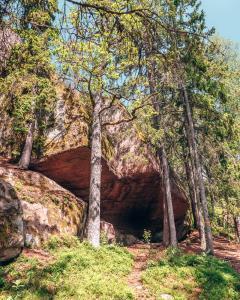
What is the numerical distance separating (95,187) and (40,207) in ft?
8.07

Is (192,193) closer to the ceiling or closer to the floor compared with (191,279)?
closer to the ceiling

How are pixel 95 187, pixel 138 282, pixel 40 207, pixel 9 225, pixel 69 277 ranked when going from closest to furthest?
pixel 69 277, pixel 138 282, pixel 9 225, pixel 40 207, pixel 95 187

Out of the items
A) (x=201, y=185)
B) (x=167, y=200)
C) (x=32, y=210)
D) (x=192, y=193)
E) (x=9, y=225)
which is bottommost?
(x=9, y=225)

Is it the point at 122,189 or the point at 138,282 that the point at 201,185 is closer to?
the point at 122,189

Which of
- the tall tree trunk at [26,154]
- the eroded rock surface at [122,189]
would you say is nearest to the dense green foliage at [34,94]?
the tall tree trunk at [26,154]

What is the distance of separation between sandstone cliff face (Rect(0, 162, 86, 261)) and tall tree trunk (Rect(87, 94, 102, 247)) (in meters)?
1.22

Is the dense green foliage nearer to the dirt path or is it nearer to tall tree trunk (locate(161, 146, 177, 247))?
tall tree trunk (locate(161, 146, 177, 247))

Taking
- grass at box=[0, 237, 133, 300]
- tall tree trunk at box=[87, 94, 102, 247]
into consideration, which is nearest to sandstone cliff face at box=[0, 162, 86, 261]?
grass at box=[0, 237, 133, 300]

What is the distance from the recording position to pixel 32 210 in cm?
1218

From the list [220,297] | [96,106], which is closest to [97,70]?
[96,106]

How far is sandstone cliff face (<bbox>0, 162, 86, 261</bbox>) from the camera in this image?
9587mm

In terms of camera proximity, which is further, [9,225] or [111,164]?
[111,164]

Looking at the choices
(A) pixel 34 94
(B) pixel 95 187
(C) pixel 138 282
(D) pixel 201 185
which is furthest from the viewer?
(D) pixel 201 185

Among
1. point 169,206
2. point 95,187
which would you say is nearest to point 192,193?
point 169,206
